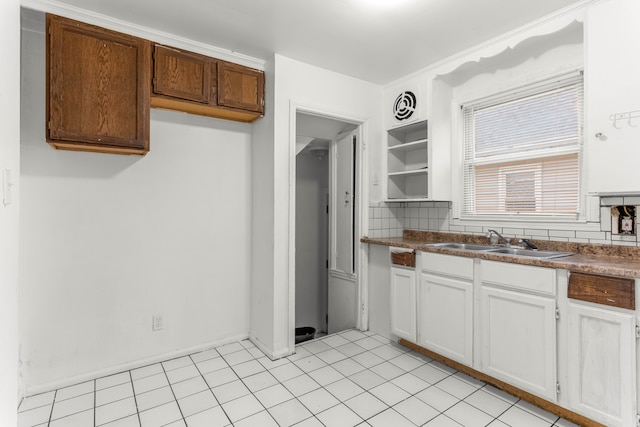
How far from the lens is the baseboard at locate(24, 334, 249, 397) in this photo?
2123 mm

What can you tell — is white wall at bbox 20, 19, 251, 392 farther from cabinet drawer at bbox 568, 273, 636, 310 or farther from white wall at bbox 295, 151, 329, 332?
cabinet drawer at bbox 568, 273, 636, 310

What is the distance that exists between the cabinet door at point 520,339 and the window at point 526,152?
2.59 feet

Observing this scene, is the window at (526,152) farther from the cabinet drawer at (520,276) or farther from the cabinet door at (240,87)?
the cabinet door at (240,87)

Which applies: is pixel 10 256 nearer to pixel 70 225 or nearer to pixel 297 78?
pixel 70 225

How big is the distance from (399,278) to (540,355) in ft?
3.61

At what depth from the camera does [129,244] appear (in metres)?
2.44

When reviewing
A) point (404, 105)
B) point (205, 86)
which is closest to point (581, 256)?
point (404, 105)

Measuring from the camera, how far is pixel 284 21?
222 centimetres

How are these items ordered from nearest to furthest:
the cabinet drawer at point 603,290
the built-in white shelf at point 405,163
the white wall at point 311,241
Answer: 1. the cabinet drawer at point 603,290
2. the built-in white shelf at point 405,163
3. the white wall at point 311,241

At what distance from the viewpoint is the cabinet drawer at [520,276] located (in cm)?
186

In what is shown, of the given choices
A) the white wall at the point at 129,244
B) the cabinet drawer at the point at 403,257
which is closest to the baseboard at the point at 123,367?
the white wall at the point at 129,244

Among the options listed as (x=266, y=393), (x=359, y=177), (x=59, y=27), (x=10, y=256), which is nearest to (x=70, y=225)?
(x=10, y=256)

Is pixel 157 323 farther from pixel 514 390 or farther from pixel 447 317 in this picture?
pixel 514 390

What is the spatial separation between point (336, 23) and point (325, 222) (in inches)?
102
